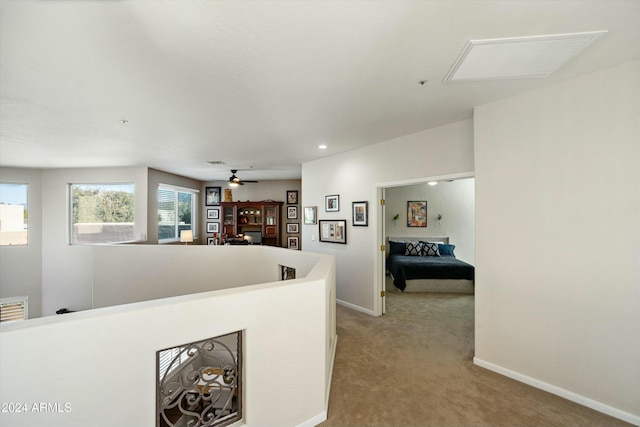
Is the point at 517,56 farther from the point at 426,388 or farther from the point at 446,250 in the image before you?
the point at 446,250

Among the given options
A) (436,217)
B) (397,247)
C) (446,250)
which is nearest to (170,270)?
(397,247)

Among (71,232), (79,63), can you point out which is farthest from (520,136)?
(71,232)

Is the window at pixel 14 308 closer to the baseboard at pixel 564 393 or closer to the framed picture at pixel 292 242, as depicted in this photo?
the framed picture at pixel 292 242

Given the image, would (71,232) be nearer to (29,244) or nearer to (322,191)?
(29,244)

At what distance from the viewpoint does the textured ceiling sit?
1.32m

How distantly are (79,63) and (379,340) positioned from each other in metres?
3.72

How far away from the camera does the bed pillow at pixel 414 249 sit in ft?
20.0

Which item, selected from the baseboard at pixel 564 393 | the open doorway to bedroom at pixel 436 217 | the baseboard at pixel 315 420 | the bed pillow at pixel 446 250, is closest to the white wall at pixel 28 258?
the baseboard at pixel 315 420

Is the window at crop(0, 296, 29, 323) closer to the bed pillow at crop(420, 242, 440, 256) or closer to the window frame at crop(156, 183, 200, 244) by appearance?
the window frame at crop(156, 183, 200, 244)

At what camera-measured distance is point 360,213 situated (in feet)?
13.4

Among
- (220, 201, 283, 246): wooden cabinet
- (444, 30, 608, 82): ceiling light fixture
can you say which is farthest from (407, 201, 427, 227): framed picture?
(444, 30, 608, 82): ceiling light fixture

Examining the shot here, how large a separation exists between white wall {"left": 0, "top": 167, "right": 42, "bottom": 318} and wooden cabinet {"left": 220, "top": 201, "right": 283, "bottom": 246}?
3675 millimetres

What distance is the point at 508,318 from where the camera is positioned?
2385 mm

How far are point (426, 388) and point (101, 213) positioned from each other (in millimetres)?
6718
